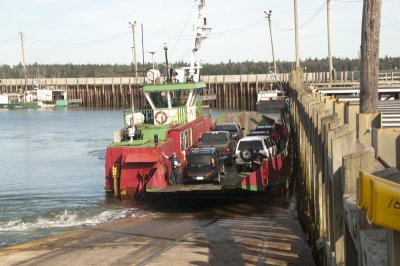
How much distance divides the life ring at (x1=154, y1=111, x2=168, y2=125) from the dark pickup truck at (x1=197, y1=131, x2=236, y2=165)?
2.02 m

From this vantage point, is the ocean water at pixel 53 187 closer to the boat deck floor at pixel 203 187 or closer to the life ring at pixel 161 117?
the boat deck floor at pixel 203 187

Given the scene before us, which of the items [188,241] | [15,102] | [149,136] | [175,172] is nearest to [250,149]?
[175,172]

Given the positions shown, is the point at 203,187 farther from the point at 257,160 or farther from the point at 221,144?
the point at 221,144

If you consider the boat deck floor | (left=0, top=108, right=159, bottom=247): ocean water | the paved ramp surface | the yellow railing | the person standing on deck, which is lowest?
(left=0, top=108, right=159, bottom=247): ocean water

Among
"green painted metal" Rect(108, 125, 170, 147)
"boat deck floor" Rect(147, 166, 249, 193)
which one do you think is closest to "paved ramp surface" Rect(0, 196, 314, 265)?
"boat deck floor" Rect(147, 166, 249, 193)

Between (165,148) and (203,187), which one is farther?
(165,148)

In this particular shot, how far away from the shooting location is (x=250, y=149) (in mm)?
22250

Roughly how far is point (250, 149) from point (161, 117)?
530 cm

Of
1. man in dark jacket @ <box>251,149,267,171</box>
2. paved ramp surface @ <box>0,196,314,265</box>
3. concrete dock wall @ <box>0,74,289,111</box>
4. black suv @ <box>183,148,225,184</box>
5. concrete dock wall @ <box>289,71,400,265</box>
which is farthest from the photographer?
concrete dock wall @ <box>0,74,289,111</box>

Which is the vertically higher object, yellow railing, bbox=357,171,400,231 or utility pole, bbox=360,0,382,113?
utility pole, bbox=360,0,382,113

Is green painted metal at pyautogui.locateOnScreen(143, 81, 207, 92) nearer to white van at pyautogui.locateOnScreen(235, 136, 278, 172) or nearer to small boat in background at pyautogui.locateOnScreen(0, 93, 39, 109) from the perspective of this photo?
white van at pyautogui.locateOnScreen(235, 136, 278, 172)

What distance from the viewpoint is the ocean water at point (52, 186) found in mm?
19609

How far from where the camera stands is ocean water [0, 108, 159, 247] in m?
19.6

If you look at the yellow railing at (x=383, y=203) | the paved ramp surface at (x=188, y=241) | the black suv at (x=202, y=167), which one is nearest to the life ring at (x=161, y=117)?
the black suv at (x=202, y=167)
